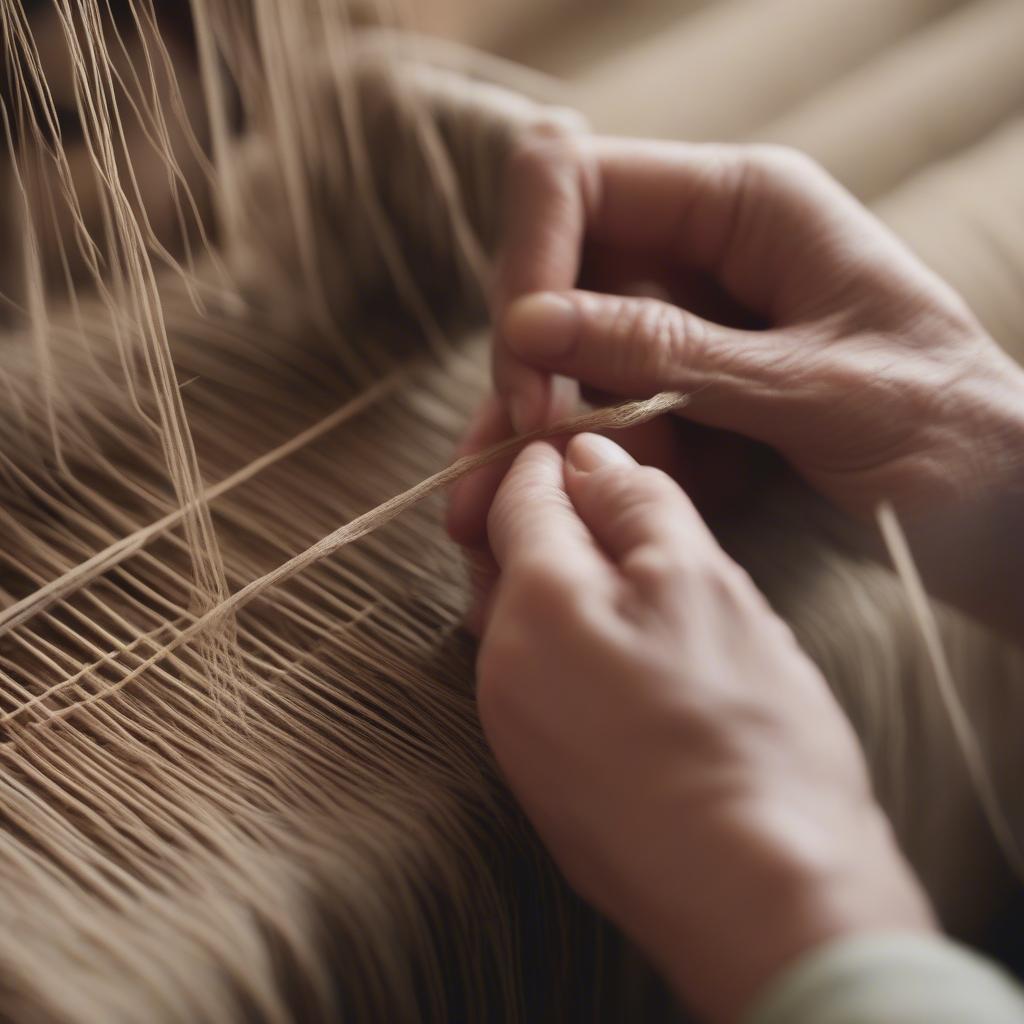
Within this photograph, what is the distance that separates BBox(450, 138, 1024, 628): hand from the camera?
1.75ft

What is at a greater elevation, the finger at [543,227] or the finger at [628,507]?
the finger at [543,227]

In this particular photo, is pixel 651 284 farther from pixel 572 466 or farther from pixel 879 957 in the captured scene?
pixel 879 957

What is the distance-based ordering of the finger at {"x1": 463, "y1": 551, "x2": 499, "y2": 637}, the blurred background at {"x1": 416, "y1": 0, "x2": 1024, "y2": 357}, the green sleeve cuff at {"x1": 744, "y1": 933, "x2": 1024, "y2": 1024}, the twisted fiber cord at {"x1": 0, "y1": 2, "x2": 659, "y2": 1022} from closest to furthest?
the green sleeve cuff at {"x1": 744, "y1": 933, "x2": 1024, "y2": 1024} < the twisted fiber cord at {"x1": 0, "y1": 2, "x2": 659, "y2": 1022} < the finger at {"x1": 463, "y1": 551, "x2": 499, "y2": 637} < the blurred background at {"x1": 416, "y1": 0, "x2": 1024, "y2": 357}

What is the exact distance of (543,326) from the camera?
21.0 inches

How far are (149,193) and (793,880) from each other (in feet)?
2.15

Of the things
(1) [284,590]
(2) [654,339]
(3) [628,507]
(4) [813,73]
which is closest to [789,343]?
(2) [654,339]

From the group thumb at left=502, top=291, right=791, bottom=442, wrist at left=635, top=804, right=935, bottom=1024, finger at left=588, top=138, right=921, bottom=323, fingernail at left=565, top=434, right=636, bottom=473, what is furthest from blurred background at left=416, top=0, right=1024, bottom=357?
wrist at left=635, top=804, right=935, bottom=1024

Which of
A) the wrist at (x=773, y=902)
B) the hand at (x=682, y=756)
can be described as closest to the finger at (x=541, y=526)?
the hand at (x=682, y=756)

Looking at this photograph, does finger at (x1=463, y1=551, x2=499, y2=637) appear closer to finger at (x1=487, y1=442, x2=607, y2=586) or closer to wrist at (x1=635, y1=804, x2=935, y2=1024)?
finger at (x1=487, y1=442, x2=607, y2=586)

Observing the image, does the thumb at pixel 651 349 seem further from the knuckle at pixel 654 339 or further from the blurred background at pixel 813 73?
the blurred background at pixel 813 73

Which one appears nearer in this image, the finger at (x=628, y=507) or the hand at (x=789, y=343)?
the finger at (x=628, y=507)

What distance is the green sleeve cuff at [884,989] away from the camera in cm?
30

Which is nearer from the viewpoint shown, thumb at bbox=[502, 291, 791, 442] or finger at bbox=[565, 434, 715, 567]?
finger at bbox=[565, 434, 715, 567]

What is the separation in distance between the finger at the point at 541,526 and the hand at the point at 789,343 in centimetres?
6
